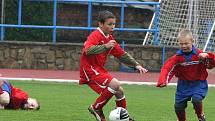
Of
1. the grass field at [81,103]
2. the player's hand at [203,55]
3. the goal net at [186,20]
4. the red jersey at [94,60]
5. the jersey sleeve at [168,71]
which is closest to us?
the player's hand at [203,55]

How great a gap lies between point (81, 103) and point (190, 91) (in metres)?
3.84

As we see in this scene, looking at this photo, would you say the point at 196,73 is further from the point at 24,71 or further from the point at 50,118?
the point at 24,71

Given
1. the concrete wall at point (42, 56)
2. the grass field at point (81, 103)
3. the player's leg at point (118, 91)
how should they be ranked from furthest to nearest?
the concrete wall at point (42, 56), the grass field at point (81, 103), the player's leg at point (118, 91)

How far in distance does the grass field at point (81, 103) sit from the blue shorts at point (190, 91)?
2.98 feet

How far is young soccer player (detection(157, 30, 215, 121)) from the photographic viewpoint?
10.0 meters

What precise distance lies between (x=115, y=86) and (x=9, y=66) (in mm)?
14575

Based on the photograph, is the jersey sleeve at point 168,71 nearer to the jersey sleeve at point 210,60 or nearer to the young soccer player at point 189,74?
the young soccer player at point 189,74

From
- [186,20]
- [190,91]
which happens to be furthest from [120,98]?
[186,20]

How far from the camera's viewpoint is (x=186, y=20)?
26.2 meters

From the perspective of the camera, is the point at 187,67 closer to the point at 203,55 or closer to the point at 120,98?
the point at 203,55

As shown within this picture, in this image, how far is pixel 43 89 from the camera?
17031 mm

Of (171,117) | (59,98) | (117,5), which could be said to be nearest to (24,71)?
(117,5)

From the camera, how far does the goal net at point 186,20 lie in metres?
25.9

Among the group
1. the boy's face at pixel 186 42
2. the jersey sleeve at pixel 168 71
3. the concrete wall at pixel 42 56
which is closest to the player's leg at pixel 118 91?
the jersey sleeve at pixel 168 71
